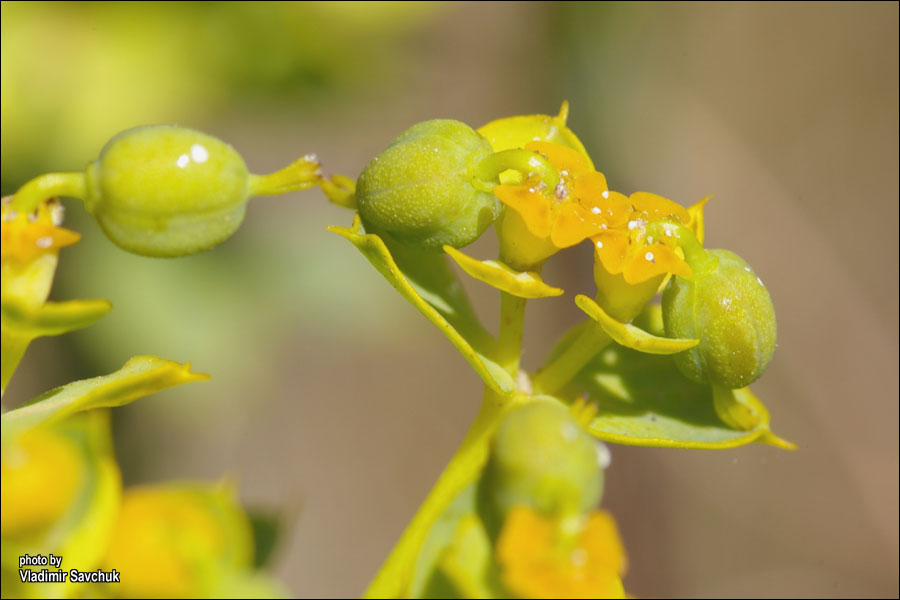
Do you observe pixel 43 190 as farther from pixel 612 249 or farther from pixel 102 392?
pixel 612 249

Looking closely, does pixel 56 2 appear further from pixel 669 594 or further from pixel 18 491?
pixel 669 594

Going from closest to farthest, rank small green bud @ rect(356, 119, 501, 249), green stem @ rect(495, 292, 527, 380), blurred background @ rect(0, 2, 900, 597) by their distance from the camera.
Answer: small green bud @ rect(356, 119, 501, 249), green stem @ rect(495, 292, 527, 380), blurred background @ rect(0, 2, 900, 597)

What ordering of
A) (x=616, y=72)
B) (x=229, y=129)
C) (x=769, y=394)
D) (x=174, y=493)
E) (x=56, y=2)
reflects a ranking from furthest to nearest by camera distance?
(x=616, y=72)
(x=769, y=394)
(x=229, y=129)
(x=56, y=2)
(x=174, y=493)

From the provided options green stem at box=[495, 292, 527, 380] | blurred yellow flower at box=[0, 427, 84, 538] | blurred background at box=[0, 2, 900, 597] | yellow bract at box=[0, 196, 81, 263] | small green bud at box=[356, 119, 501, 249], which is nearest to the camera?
blurred yellow flower at box=[0, 427, 84, 538]

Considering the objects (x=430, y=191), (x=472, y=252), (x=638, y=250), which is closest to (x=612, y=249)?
(x=638, y=250)

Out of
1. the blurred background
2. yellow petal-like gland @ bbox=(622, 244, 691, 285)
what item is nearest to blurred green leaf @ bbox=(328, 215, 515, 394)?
yellow petal-like gland @ bbox=(622, 244, 691, 285)

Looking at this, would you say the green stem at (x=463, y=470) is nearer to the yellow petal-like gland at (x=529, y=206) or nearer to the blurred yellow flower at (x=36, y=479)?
the yellow petal-like gland at (x=529, y=206)

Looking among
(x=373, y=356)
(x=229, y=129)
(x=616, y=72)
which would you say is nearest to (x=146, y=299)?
(x=229, y=129)

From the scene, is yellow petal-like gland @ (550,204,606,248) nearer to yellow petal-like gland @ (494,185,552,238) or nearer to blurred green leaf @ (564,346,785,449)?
yellow petal-like gland @ (494,185,552,238)
